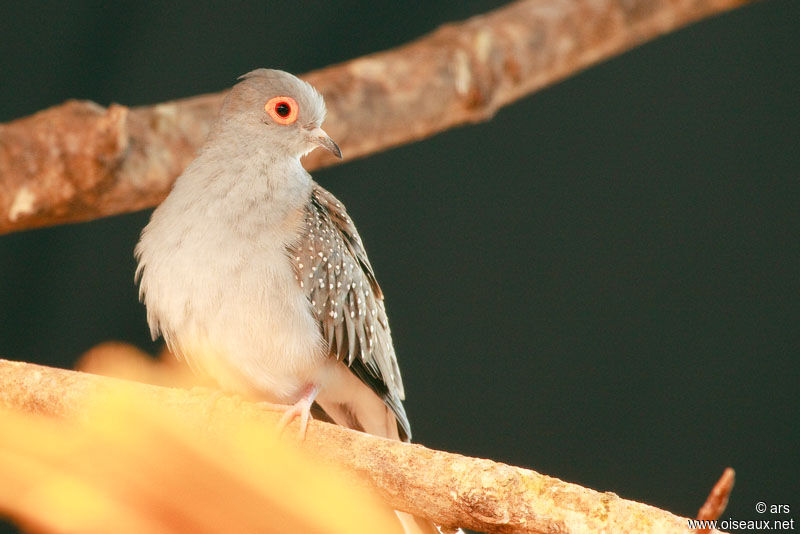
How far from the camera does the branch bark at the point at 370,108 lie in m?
3.01

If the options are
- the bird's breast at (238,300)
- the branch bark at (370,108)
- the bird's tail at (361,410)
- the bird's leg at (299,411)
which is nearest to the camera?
the bird's leg at (299,411)

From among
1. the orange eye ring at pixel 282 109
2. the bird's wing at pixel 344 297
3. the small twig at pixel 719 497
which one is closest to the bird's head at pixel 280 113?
A: the orange eye ring at pixel 282 109

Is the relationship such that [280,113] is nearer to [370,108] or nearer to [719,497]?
[370,108]

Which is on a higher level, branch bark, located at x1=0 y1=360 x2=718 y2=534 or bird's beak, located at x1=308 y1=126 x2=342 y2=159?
bird's beak, located at x1=308 y1=126 x2=342 y2=159

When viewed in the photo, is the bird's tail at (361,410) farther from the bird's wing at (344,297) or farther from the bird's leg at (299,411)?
the bird's leg at (299,411)

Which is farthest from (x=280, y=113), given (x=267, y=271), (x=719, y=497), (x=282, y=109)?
(x=719, y=497)

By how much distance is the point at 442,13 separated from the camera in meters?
4.14

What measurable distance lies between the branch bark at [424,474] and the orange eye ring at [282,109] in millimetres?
751

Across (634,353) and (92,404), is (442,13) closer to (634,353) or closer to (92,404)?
(634,353)

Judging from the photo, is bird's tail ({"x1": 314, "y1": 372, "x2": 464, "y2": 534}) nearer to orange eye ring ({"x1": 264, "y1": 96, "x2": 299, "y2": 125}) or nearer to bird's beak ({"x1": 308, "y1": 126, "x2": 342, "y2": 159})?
bird's beak ({"x1": 308, "y1": 126, "x2": 342, "y2": 159})

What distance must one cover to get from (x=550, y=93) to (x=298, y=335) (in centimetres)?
233

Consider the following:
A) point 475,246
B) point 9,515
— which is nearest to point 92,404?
point 9,515

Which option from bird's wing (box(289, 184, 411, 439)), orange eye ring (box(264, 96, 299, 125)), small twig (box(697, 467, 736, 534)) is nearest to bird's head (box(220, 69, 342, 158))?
orange eye ring (box(264, 96, 299, 125))

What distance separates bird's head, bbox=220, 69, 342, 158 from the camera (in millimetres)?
2484
